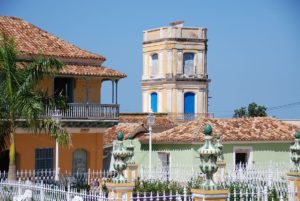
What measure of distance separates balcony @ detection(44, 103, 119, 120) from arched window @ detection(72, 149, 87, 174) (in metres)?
1.88

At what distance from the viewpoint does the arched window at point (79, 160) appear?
3056 cm

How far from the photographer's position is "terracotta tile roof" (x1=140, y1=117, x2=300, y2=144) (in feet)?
95.3

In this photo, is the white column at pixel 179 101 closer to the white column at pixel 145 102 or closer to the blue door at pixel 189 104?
the blue door at pixel 189 104

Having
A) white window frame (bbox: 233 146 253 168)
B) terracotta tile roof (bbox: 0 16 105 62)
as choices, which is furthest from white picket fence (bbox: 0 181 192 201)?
white window frame (bbox: 233 146 253 168)

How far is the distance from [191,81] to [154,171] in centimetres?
2674

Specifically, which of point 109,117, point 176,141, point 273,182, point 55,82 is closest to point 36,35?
point 55,82

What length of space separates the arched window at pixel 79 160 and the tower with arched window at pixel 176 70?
18.9 meters

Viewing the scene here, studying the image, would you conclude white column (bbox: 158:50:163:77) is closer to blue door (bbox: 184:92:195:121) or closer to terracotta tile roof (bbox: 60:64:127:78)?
Result: blue door (bbox: 184:92:195:121)

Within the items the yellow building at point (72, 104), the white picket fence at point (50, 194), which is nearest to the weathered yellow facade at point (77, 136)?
the yellow building at point (72, 104)

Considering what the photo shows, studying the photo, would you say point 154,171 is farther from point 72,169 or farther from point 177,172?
point 72,169

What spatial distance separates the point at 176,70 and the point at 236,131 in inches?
769

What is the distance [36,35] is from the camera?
102 ft

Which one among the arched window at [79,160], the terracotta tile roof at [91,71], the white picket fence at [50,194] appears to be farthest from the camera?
the arched window at [79,160]

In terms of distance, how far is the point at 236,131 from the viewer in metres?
30.1
